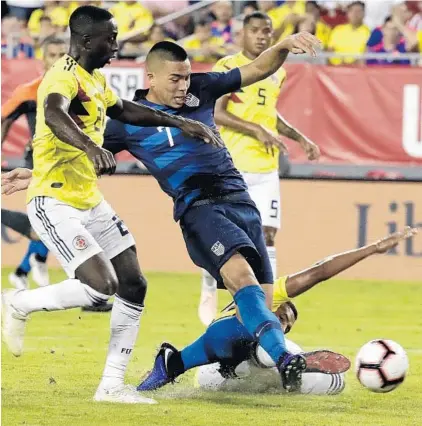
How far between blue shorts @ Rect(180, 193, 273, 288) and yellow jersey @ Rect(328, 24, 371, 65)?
10.5 m

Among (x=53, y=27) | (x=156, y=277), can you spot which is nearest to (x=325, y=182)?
(x=156, y=277)

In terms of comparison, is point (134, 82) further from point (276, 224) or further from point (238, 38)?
point (276, 224)

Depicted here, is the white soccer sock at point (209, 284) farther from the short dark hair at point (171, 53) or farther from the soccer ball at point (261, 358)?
the short dark hair at point (171, 53)

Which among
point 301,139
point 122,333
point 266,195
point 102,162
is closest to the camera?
point 102,162

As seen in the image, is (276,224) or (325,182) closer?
(276,224)

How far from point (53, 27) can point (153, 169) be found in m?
10.8

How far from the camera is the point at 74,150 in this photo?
7.13 metres

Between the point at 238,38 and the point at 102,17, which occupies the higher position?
the point at 102,17

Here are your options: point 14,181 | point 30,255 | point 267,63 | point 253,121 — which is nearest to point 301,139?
point 253,121

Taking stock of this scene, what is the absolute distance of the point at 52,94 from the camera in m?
6.70

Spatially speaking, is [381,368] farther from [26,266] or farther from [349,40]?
[349,40]

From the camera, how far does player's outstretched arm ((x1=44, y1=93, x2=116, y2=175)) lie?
6.18 meters

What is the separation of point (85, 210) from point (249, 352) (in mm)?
1262

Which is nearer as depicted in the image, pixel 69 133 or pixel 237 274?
pixel 69 133
